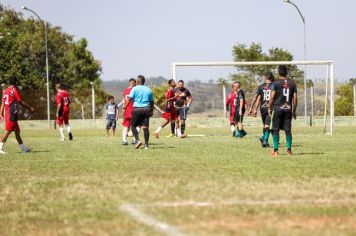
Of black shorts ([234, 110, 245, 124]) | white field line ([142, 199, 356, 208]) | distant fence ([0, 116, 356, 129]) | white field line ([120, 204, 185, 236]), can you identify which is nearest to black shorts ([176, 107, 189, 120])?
black shorts ([234, 110, 245, 124])

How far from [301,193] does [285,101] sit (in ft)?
24.2

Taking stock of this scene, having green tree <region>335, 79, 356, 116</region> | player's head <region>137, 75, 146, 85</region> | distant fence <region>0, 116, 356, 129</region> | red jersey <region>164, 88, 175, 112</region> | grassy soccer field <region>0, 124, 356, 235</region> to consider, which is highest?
player's head <region>137, 75, 146, 85</region>

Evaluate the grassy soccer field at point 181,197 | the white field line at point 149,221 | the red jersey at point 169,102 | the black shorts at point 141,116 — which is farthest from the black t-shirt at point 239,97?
the white field line at point 149,221

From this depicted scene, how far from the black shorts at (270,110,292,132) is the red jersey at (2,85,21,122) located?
6200 mm

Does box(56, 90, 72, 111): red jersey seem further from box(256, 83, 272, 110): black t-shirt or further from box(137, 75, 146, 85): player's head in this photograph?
box(256, 83, 272, 110): black t-shirt

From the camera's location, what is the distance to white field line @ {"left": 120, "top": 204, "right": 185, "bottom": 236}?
6.30 metres

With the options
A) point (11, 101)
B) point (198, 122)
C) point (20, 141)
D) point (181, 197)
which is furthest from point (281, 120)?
point (198, 122)

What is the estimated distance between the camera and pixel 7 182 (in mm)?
10969

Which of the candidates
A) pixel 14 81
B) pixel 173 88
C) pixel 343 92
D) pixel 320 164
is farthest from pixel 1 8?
pixel 320 164

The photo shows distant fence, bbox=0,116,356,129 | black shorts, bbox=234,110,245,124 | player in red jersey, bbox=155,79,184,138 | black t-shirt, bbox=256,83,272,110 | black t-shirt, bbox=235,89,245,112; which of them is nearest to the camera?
black t-shirt, bbox=256,83,272,110

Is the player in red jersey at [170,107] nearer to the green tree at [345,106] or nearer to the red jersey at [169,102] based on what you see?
the red jersey at [169,102]

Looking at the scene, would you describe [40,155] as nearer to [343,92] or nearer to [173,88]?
[173,88]

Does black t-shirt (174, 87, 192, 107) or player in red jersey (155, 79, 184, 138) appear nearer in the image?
player in red jersey (155, 79, 184, 138)

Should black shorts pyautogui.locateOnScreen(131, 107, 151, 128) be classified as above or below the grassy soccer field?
above
